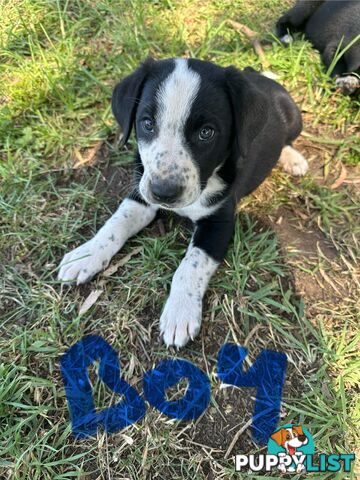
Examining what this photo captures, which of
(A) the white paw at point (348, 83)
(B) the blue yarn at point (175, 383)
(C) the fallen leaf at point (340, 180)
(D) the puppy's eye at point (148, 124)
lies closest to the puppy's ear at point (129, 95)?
(D) the puppy's eye at point (148, 124)

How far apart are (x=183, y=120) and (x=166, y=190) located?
38 cm

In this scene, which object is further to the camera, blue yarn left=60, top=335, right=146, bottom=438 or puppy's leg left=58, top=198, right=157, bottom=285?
puppy's leg left=58, top=198, right=157, bottom=285

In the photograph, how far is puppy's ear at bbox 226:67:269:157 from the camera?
2.54m

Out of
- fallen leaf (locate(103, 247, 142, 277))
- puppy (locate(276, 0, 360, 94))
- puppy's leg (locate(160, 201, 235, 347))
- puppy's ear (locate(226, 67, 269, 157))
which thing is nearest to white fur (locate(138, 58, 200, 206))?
puppy's ear (locate(226, 67, 269, 157))

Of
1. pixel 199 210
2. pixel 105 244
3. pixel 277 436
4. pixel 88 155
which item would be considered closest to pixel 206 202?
pixel 199 210

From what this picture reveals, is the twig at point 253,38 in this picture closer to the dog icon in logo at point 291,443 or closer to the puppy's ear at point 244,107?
the puppy's ear at point 244,107

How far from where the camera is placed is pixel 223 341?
2.78 metres

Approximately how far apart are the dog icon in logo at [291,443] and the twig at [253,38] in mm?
3164

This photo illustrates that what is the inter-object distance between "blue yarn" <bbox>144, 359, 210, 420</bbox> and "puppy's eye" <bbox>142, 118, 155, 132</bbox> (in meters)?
1.35

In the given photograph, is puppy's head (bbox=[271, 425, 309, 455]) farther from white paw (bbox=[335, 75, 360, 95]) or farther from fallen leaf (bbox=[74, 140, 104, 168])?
white paw (bbox=[335, 75, 360, 95])

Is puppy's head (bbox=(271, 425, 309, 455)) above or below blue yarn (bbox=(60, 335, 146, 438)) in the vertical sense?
above

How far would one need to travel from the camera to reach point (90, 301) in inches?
116

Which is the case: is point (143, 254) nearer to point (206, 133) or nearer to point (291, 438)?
point (206, 133)

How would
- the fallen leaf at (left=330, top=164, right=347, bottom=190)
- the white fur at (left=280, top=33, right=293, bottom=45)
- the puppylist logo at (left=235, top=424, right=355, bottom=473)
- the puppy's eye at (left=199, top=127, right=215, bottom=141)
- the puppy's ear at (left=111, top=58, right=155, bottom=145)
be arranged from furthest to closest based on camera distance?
the white fur at (left=280, top=33, right=293, bottom=45) → the fallen leaf at (left=330, top=164, right=347, bottom=190) → the puppy's ear at (left=111, top=58, right=155, bottom=145) → the puppy's eye at (left=199, top=127, right=215, bottom=141) → the puppylist logo at (left=235, top=424, right=355, bottom=473)
